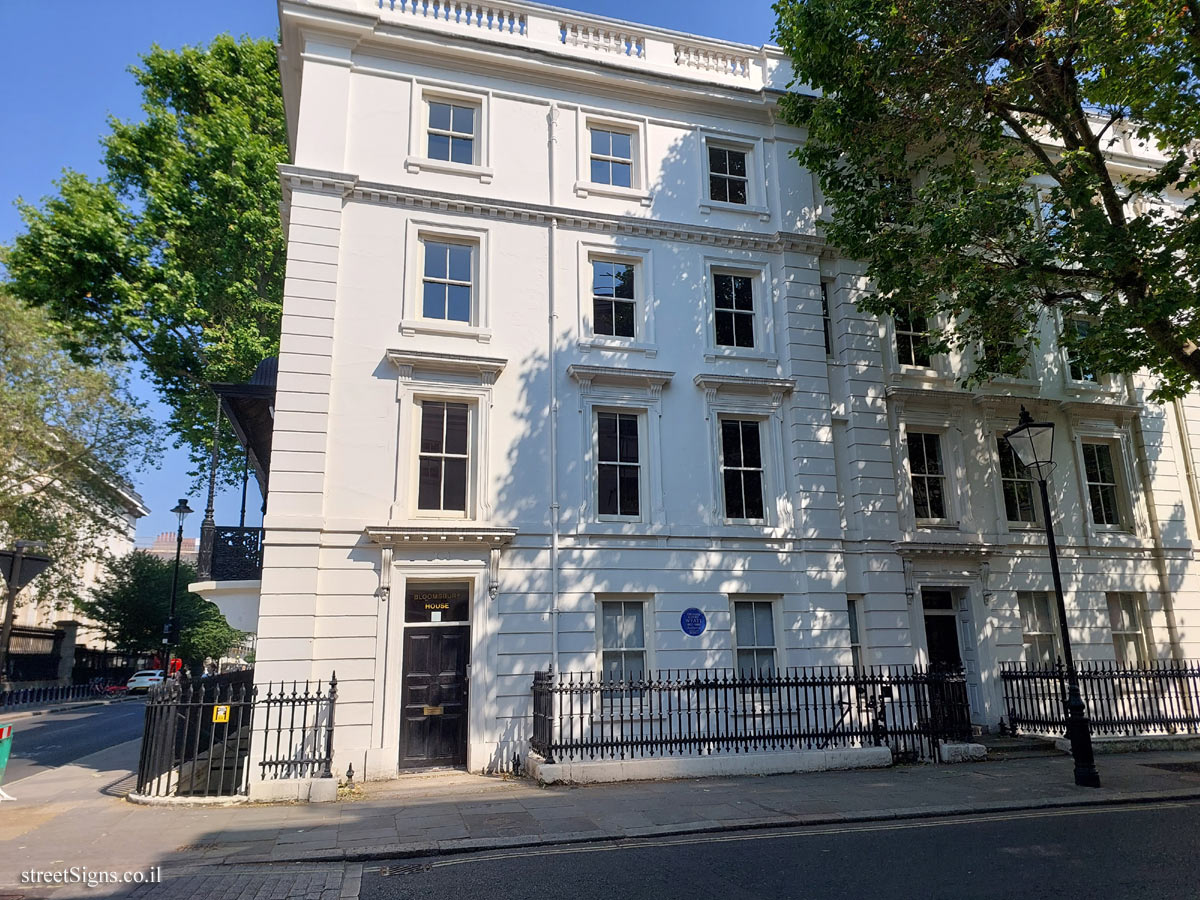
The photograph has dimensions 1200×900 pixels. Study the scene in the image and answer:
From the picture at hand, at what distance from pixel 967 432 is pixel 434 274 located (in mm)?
12242

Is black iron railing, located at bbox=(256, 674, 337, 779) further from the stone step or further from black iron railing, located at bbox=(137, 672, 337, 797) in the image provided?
the stone step

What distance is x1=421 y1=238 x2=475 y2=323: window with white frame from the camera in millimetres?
14633

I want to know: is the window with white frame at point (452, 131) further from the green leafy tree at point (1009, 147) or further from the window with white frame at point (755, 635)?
the window with white frame at point (755, 635)

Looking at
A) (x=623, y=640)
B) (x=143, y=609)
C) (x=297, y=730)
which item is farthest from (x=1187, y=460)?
(x=143, y=609)

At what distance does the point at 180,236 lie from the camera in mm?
22672

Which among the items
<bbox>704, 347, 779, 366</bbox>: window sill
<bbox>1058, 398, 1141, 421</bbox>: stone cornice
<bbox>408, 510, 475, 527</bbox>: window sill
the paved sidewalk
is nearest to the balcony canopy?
<bbox>408, 510, 475, 527</bbox>: window sill

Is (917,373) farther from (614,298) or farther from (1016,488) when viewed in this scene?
(614,298)

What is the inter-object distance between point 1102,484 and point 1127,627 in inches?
133

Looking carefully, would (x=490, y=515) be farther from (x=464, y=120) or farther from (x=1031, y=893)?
(x=1031, y=893)

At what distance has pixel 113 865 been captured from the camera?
7.49 m

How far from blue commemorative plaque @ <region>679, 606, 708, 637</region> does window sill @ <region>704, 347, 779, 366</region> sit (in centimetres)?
513

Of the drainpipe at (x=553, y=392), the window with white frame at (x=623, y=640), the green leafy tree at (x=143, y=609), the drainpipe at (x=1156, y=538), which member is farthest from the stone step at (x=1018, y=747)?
the green leafy tree at (x=143, y=609)

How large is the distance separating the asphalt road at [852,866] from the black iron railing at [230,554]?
7199 mm

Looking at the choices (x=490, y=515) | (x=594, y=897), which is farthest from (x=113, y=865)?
(x=490, y=515)
